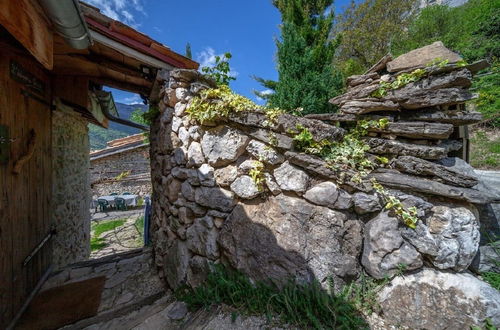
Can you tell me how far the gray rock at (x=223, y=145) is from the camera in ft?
6.80

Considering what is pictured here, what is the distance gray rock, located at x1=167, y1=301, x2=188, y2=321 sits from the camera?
6.47 ft

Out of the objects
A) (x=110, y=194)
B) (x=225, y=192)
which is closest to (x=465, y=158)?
(x=225, y=192)

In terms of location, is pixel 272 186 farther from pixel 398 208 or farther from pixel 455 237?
pixel 455 237

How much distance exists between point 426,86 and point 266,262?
2374 mm

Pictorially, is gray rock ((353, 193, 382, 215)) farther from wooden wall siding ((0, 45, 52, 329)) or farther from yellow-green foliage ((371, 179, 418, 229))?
wooden wall siding ((0, 45, 52, 329))

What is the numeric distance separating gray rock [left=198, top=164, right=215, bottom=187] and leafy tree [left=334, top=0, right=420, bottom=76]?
10.6 metres

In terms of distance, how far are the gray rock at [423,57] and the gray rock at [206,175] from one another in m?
2.33

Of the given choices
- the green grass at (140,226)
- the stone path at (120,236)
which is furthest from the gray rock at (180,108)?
the green grass at (140,226)

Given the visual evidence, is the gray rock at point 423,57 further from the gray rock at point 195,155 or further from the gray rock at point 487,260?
the gray rock at point 195,155

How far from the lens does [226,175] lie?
6.90 ft

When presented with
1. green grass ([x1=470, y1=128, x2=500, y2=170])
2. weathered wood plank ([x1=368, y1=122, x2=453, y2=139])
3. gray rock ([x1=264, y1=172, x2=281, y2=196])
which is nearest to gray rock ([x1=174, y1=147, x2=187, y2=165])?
gray rock ([x1=264, y1=172, x2=281, y2=196])

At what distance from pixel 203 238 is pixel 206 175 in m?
0.71

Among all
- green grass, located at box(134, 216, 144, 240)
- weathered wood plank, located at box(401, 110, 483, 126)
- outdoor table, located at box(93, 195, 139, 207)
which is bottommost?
green grass, located at box(134, 216, 144, 240)

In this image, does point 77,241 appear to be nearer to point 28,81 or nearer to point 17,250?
point 17,250
